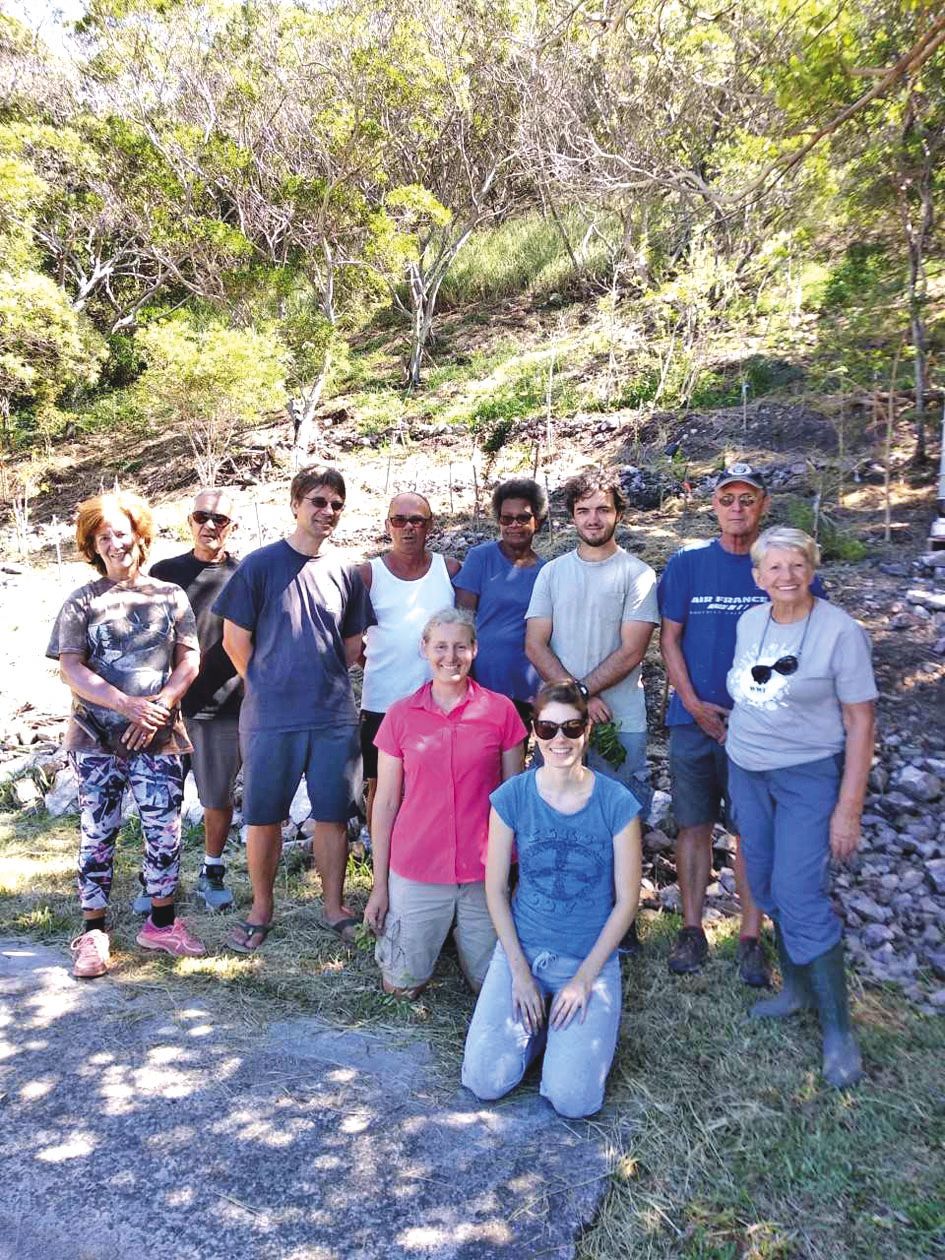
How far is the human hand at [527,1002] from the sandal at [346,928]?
988mm

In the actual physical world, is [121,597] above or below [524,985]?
above

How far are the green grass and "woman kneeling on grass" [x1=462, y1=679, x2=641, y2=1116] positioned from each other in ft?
0.71

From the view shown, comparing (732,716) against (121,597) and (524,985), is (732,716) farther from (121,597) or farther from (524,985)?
(121,597)

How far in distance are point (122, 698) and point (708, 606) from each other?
2122 millimetres

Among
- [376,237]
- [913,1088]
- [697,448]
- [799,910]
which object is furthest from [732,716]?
[376,237]

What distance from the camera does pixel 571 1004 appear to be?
106 inches

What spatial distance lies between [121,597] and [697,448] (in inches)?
331

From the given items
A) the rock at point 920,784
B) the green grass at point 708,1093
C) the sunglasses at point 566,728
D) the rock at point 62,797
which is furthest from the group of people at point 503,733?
the rock at point 62,797

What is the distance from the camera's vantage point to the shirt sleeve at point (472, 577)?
3.71 metres

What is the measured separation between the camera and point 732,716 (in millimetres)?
2998

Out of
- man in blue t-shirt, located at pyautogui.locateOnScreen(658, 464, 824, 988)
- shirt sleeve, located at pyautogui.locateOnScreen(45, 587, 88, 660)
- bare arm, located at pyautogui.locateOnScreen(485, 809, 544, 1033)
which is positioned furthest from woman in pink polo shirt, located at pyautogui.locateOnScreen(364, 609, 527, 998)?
shirt sleeve, located at pyautogui.locateOnScreen(45, 587, 88, 660)

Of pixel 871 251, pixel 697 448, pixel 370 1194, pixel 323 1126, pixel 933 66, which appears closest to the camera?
pixel 370 1194

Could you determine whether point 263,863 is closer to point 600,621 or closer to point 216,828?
point 216,828

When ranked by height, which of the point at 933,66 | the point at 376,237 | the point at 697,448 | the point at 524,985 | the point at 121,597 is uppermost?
the point at 376,237
